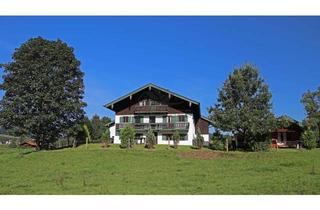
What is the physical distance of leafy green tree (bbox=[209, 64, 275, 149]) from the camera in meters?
32.9

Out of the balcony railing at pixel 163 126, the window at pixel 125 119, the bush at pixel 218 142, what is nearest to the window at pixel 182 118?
the balcony railing at pixel 163 126

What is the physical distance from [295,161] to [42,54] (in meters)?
24.9

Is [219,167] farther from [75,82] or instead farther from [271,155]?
[75,82]

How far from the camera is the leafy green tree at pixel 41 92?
1419 inches

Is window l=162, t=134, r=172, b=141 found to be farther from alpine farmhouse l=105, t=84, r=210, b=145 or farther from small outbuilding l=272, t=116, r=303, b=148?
small outbuilding l=272, t=116, r=303, b=148

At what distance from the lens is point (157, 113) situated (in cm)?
4197

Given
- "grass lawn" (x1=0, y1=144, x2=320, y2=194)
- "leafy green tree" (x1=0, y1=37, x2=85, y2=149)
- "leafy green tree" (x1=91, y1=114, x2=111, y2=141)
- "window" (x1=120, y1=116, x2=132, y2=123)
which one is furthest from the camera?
"leafy green tree" (x1=91, y1=114, x2=111, y2=141)

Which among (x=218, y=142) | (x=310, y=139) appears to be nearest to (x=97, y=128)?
(x=218, y=142)

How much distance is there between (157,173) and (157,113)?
22.3 meters

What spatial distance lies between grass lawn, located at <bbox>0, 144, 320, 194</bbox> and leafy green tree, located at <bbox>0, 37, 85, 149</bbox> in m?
6.83

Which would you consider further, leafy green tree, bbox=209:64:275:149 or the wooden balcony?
the wooden balcony

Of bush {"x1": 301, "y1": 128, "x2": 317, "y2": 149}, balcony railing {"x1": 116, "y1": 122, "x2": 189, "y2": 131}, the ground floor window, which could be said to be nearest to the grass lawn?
bush {"x1": 301, "y1": 128, "x2": 317, "y2": 149}

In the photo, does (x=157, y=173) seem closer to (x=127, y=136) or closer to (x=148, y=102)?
(x=127, y=136)
